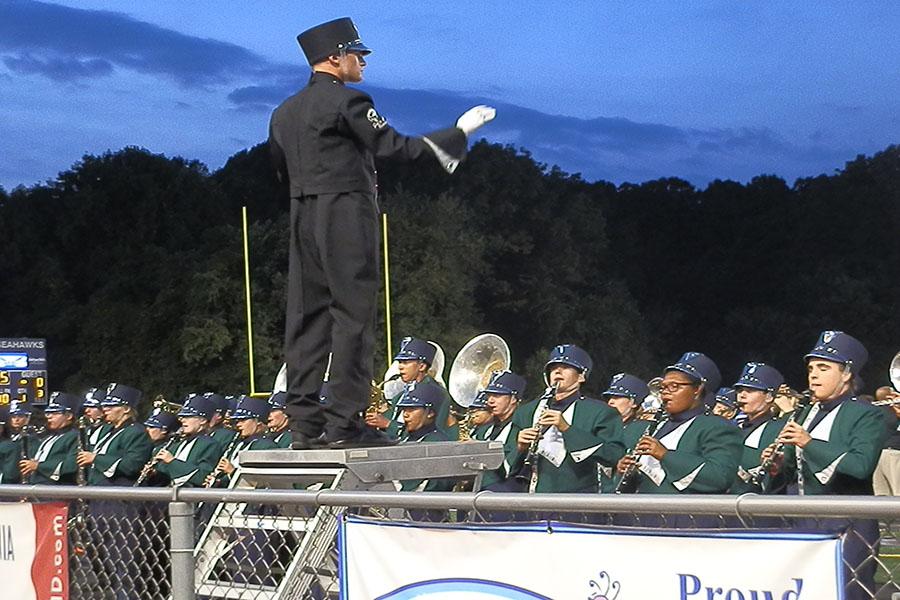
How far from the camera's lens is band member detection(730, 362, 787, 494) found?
25.7 feet

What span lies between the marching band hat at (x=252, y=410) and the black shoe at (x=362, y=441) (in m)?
8.43

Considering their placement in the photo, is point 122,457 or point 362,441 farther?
point 122,457

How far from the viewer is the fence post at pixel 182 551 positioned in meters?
3.64

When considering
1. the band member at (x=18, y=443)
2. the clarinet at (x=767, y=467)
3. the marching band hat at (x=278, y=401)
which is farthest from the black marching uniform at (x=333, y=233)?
the band member at (x=18, y=443)

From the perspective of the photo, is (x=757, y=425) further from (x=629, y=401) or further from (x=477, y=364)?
(x=477, y=364)

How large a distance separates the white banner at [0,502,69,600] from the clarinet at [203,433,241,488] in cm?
677

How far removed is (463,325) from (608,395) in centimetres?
2608

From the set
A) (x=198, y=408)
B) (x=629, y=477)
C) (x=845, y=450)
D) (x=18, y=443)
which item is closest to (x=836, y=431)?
(x=845, y=450)

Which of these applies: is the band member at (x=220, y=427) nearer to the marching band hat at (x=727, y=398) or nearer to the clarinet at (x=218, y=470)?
the clarinet at (x=218, y=470)

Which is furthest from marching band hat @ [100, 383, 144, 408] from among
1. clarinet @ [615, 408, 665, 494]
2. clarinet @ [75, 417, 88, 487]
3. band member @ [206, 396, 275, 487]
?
clarinet @ [615, 408, 665, 494]

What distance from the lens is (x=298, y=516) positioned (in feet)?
13.3

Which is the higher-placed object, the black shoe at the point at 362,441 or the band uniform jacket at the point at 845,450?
the black shoe at the point at 362,441

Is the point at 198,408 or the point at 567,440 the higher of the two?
the point at 567,440

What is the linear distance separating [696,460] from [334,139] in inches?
147
